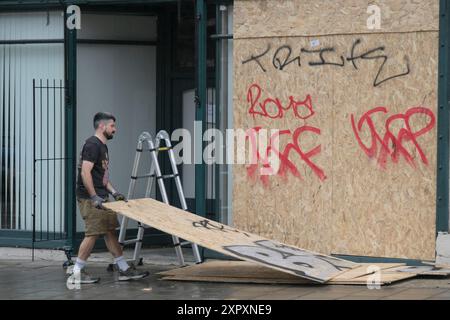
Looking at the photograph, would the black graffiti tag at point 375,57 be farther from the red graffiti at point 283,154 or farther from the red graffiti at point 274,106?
the red graffiti at point 283,154

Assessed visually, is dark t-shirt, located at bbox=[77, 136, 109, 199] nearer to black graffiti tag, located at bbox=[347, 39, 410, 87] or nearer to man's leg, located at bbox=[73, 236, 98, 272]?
man's leg, located at bbox=[73, 236, 98, 272]

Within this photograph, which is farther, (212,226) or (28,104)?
(28,104)

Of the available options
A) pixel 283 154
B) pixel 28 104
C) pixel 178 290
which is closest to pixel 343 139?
pixel 283 154

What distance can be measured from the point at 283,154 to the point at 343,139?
874mm

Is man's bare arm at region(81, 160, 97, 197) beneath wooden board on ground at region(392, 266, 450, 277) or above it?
above

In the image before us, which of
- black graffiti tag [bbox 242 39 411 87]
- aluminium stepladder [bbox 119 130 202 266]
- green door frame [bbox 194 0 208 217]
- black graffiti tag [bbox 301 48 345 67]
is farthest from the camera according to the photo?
green door frame [bbox 194 0 208 217]

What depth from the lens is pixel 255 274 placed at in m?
12.6

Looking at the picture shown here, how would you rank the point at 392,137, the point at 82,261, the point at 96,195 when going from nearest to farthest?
the point at 96,195 < the point at 82,261 < the point at 392,137

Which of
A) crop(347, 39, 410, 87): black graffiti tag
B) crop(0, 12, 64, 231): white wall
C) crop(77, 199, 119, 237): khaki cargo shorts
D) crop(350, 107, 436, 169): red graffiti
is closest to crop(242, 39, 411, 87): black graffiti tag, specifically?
crop(347, 39, 410, 87): black graffiti tag

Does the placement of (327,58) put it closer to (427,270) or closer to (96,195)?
(427,270)

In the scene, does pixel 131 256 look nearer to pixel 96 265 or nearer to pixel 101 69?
pixel 96 265

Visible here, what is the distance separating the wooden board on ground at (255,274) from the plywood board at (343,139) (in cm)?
59

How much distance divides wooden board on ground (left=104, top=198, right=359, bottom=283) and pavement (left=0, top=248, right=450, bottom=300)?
0.29 meters

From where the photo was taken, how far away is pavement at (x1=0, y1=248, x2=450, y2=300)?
11.3 metres
